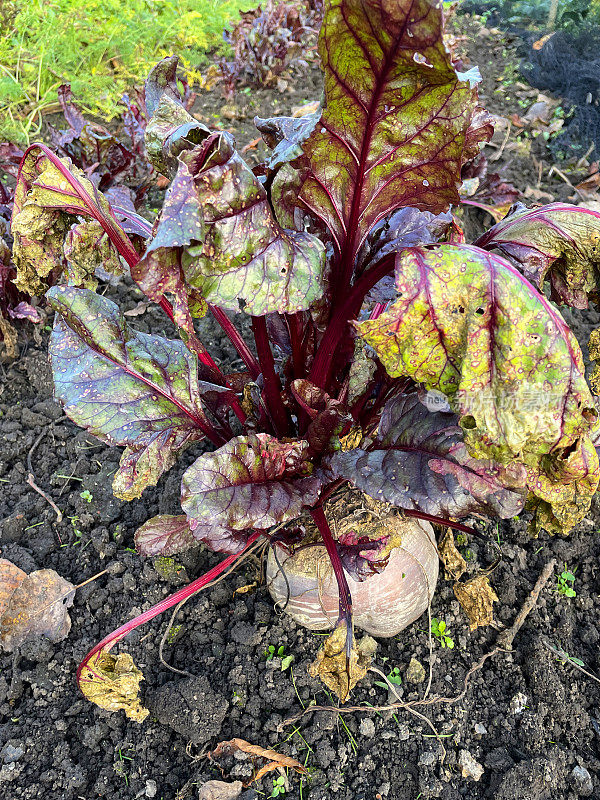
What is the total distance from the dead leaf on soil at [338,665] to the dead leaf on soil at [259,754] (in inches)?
12.6

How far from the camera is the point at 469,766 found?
168 centimetres

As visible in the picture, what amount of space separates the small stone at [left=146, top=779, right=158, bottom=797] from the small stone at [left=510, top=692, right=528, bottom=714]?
3.32 ft

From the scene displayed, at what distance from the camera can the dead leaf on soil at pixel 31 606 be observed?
190 cm

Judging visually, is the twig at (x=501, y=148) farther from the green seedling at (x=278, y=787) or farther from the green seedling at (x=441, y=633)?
the green seedling at (x=278, y=787)

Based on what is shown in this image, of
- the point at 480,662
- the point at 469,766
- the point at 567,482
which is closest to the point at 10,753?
the point at 469,766

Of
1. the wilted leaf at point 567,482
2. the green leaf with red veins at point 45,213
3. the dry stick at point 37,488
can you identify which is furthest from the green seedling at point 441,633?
the green leaf with red veins at point 45,213

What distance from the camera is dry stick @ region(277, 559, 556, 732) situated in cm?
175

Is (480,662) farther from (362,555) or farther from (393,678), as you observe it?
(362,555)

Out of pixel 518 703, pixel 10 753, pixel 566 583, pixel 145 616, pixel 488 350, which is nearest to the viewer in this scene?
pixel 488 350

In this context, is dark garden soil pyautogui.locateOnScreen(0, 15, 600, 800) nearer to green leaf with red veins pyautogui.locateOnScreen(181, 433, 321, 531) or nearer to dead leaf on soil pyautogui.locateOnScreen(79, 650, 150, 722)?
dead leaf on soil pyautogui.locateOnScreen(79, 650, 150, 722)

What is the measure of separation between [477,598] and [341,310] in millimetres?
896

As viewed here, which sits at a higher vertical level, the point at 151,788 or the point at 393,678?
the point at 151,788

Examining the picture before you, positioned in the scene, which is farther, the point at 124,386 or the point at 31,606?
the point at 31,606

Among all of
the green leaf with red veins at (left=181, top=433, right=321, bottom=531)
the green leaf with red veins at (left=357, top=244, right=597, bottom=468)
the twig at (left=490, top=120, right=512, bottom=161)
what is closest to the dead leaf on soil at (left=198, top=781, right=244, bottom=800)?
the green leaf with red veins at (left=181, top=433, right=321, bottom=531)
